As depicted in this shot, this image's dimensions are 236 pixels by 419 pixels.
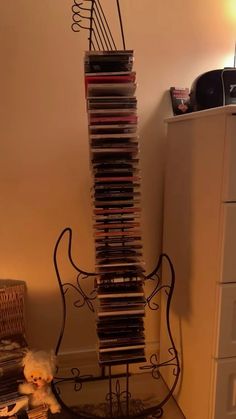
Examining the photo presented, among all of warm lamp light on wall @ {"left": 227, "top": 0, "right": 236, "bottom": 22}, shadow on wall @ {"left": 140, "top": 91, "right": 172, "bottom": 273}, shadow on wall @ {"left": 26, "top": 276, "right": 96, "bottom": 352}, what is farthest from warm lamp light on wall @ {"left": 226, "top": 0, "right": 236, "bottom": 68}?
shadow on wall @ {"left": 26, "top": 276, "right": 96, "bottom": 352}

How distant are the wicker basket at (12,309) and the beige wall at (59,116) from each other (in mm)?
89

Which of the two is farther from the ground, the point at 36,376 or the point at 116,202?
the point at 116,202

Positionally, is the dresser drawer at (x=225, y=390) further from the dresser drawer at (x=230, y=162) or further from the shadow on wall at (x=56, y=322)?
the shadow on wall at (x=56, y=322)

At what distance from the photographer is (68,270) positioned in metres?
1.54

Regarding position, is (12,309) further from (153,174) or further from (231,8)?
(231,8)

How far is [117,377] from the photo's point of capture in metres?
1.61

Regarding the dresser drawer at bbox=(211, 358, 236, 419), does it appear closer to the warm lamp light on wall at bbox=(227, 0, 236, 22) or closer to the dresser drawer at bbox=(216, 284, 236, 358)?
the dresser drawer at bbox=(216, 284, 236, 358)

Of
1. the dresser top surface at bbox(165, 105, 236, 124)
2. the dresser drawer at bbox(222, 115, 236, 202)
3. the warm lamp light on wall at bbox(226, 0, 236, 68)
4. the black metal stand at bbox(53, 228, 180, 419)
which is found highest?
the warm lamp light on wall at bbox(226, 0, 236, 68)

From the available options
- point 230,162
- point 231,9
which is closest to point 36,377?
point 230,162

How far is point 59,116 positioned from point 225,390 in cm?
116

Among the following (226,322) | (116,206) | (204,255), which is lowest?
(226,322)

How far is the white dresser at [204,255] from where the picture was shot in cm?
105

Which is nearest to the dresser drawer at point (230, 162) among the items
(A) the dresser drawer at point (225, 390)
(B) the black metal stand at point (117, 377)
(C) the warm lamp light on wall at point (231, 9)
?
(B) the black metal stand at point (117, 377)

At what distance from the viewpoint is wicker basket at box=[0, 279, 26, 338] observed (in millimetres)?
1402
